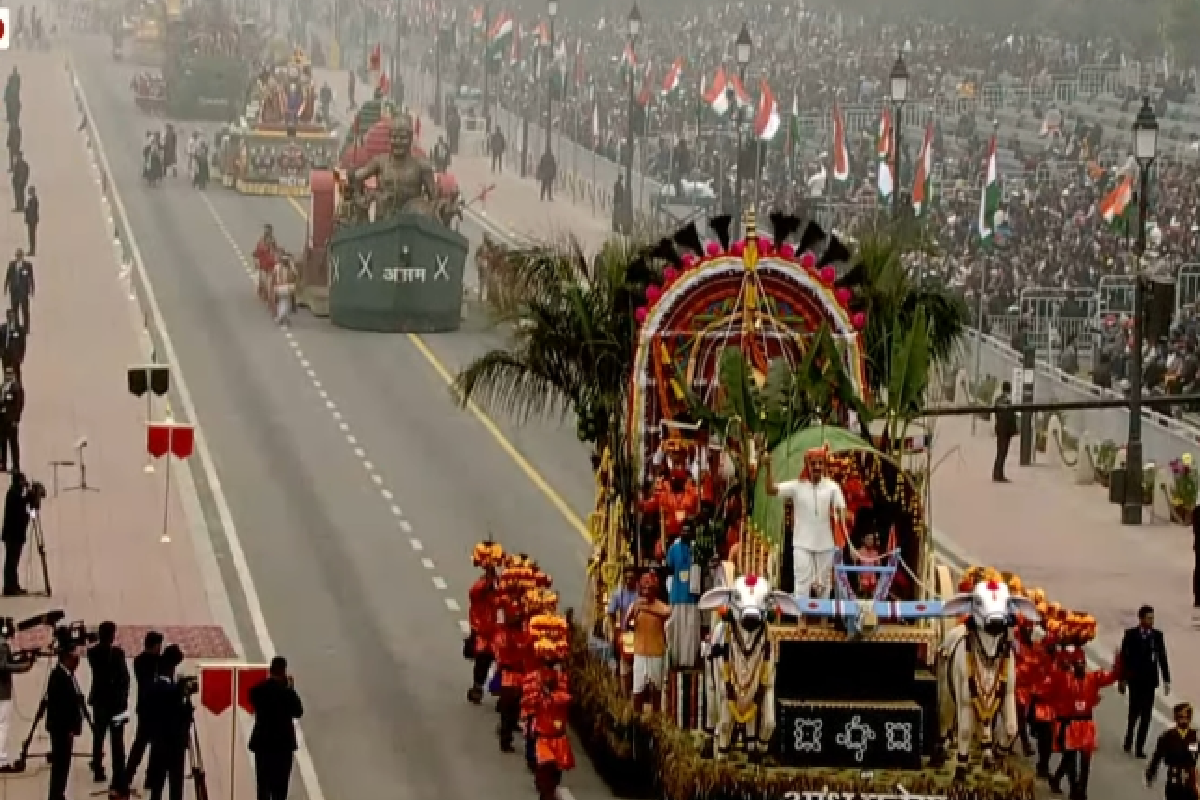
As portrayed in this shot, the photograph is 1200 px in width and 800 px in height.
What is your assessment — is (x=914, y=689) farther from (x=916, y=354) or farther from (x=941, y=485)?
(x=941, y=485)


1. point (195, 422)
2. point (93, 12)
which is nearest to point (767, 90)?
point (195, 422)

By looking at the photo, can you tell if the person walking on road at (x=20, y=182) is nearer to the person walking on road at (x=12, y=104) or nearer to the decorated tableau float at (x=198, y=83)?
the person walking on road at (x=12, y=104)

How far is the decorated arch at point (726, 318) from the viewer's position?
34.6m

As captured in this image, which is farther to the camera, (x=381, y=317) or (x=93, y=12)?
(x=93, y=12)

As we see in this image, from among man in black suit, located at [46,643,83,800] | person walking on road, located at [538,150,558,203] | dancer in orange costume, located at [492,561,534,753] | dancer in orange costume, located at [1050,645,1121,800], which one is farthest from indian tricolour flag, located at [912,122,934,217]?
man in black suit, located at [46,643,83,800]

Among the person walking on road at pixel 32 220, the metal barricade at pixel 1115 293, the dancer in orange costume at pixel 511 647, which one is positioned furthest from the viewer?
the person walking on road at pixel 32 220

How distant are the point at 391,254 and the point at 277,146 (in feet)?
82.9

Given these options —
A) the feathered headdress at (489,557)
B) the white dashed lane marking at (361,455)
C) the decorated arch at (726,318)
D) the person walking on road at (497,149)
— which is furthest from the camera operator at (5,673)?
the person walking on road at (497,149)

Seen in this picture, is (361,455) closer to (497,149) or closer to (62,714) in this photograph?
(62,714)

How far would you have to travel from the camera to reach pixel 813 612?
2988 centimetres

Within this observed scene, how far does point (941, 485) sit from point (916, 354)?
59.6 feet

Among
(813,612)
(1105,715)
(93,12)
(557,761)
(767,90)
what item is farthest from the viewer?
(93,12)

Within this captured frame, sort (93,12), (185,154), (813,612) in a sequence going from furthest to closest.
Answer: (93,12) → (185,154) → (813,612)

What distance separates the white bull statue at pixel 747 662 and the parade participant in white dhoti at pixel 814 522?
637 mm
